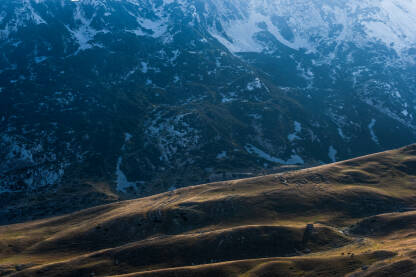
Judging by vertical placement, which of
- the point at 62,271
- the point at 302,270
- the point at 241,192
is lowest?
the point at 302,270

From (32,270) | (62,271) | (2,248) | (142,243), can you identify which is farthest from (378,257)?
(2,248)

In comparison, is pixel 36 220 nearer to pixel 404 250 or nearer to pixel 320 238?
pixel 320 238

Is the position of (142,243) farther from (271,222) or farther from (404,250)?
(404,250)

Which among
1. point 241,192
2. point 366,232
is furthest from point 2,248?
point 366,232

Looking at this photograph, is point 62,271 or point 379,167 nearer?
point 62,271

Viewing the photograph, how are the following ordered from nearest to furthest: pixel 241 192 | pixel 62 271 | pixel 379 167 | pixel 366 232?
pixel 62 271 < pixel 366 232 < pixel 241 192 < pixel 379 167

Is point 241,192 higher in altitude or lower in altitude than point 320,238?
higher

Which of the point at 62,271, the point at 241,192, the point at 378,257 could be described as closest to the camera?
the point at 378,257
